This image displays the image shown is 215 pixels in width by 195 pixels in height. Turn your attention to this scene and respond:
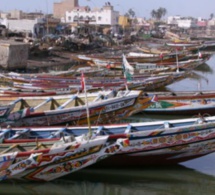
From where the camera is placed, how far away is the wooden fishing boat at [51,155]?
23.9 feet

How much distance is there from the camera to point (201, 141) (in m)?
8.66

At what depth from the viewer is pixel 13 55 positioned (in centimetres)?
2466

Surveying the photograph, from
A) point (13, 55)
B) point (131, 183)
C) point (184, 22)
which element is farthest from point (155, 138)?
point (184, 22)

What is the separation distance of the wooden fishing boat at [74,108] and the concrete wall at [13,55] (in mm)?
12686

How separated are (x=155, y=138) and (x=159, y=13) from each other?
12343 cm

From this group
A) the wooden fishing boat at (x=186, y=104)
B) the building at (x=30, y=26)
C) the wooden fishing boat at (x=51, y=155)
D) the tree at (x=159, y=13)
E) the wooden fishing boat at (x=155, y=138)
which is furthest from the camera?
the tree at (x=159, y=13)

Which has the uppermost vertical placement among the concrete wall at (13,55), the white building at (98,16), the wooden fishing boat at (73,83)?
the white building at (98,16)

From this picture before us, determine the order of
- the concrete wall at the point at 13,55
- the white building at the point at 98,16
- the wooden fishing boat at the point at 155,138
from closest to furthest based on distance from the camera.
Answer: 1. the wooden fishing boat at the point at 155,138
2. the concrete wall at the point at 13,55
3. the white building at the point at 98,16

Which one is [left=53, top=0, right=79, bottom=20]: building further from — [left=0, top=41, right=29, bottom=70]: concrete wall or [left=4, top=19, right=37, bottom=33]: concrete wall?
[left=0, top=41, right=29, bottom=70]: concrete wall

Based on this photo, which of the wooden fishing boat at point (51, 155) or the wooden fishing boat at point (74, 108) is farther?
the wooden fishing boat at point (74, 108)

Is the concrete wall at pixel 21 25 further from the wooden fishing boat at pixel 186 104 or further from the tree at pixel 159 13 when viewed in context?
the tree at pixel 159 13

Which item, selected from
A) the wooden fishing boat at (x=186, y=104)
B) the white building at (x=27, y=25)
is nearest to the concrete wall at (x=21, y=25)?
the white building at (x=27, y=25)

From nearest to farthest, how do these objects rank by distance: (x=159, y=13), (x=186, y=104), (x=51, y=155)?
1. (x=51, y=155)
2. (x=186, y=104)
3. (x=159, y=13)

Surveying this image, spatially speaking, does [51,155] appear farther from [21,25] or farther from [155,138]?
[21,25]
